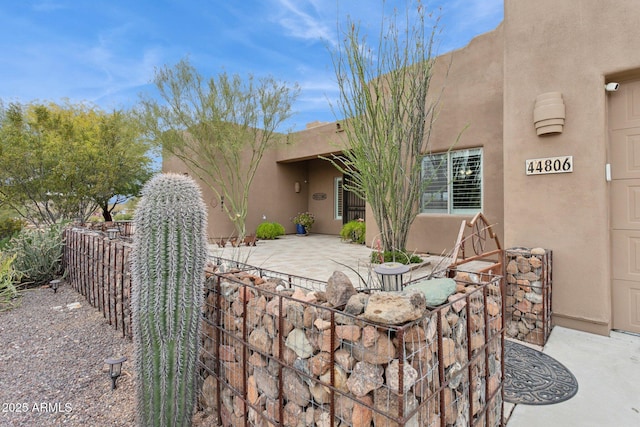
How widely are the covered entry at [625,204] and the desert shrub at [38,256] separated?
27.2 ft

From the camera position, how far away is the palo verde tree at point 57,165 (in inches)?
295

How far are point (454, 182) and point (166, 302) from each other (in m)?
6.15

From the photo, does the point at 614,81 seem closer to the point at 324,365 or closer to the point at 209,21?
the point at 324,365

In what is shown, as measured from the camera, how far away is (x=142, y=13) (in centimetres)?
766

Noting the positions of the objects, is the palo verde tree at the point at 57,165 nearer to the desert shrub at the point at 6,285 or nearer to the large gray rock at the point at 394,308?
the desert shrub at the point at 6,285

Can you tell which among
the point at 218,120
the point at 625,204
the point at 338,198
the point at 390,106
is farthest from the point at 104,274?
the point at 338,198

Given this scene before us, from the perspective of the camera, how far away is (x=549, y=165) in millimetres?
3824

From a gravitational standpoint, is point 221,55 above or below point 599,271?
above

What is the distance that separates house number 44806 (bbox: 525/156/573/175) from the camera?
3.69 metres

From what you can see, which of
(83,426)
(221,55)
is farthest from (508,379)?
(221,55)

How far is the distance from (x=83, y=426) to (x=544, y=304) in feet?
14.2

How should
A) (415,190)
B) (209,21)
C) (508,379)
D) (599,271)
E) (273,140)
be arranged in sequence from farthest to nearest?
(273,140) → (209,21) → (415,190) → (599,271) → (508,379)

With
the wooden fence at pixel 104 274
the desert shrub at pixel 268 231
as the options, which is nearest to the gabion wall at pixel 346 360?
the wooden fence at pixel 104 274

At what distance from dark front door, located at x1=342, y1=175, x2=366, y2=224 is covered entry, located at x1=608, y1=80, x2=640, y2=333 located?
847 centimetres
